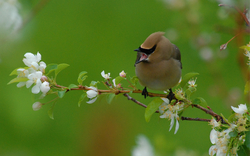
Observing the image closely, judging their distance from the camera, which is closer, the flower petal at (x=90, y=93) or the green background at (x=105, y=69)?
the flower petal at (x=90, y=93)

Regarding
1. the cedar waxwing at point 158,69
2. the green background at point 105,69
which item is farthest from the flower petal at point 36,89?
the green background at point 105,69

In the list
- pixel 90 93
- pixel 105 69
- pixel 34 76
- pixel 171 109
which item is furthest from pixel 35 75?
pixel 105 69

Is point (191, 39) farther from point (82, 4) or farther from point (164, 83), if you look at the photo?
point (82, 4)

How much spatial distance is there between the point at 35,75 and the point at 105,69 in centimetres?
340

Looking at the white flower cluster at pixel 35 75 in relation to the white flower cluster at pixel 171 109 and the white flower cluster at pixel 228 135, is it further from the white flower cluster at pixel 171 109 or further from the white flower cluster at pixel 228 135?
the white flower cluster at pixel 228 135

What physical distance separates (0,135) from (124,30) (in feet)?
8.26

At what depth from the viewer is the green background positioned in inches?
130

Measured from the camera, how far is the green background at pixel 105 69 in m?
3.30

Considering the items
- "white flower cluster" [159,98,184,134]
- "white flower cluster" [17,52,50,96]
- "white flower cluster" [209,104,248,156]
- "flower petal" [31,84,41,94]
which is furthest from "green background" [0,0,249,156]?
"flower petal" [31,84,41,94]

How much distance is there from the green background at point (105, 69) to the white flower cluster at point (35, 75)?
1.56m

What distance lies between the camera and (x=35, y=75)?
1.65 meters

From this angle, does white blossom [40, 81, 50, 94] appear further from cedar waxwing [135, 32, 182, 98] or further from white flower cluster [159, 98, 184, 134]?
cedar waxwing [135, 32, 182, 98]

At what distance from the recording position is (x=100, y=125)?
4715mm

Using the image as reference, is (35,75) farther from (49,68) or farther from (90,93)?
(90,93)
